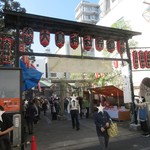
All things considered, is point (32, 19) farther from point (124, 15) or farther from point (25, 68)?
point (124, 15)

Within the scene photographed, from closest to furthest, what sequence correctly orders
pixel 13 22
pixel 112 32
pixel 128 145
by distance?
pixel 128 145 < pixel 13 22 < pixel 112 32

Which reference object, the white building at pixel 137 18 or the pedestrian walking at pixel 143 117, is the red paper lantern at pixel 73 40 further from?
the white building at pixel 137 18

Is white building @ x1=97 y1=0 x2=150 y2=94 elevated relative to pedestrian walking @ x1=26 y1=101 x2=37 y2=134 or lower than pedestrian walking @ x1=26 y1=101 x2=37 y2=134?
elevated

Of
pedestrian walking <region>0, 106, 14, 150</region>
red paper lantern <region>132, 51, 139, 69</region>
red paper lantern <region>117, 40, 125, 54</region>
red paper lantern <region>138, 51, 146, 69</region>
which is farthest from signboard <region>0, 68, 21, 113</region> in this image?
red paper lantern <region>138, 51, 146, 69</region>

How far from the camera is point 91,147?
9422mm

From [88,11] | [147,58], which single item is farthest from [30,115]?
[88,11]

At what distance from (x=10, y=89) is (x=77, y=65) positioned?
4.64 m

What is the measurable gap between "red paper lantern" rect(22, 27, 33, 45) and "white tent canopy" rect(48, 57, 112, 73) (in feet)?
4.52

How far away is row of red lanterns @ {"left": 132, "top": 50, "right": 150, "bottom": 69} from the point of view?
1462cm

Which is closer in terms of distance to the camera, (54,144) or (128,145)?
(128,145)

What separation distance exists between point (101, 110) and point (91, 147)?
8.02ft

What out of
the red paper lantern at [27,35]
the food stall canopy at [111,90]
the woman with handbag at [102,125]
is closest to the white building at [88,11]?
the food stall canopy at [111,90]

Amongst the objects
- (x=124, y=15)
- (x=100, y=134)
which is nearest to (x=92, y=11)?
(x=124, y=15)

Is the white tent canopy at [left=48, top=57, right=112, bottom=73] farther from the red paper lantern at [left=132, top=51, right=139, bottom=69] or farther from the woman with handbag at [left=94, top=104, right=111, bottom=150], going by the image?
the woman with handbag at [left=94, top=104, right=111, bottom=150]
